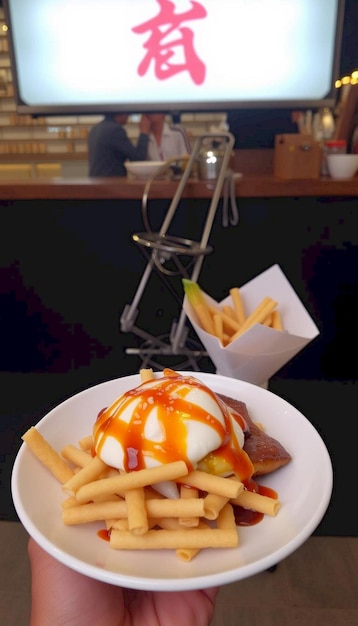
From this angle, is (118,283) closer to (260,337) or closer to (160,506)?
(260,337)

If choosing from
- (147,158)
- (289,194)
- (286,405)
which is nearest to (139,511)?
(286,405)

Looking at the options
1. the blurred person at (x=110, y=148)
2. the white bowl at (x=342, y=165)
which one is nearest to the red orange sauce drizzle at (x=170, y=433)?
the white bowl at (x=342, y=165)

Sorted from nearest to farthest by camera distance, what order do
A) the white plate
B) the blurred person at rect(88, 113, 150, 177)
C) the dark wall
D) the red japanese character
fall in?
the white plate
the red japanese character
the dark wall
the blurred person at rect(88, 113, 150, 177)

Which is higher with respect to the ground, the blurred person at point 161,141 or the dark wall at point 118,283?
the blurred person at point 161,141

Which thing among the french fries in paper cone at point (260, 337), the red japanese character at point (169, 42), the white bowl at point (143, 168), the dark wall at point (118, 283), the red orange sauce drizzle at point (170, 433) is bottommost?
the dark wall at point (118, 283)

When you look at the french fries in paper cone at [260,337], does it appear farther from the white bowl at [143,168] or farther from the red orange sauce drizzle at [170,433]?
the white bowl at [143,168]

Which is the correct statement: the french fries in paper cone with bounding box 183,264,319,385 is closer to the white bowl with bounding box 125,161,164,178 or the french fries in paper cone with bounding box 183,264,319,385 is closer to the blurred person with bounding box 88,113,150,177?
the white bowl with bounding box 125,161,164,178

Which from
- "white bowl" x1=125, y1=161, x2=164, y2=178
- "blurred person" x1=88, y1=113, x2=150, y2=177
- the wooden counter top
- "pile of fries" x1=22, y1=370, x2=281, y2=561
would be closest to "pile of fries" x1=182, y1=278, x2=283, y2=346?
"pile of fries" x1=22, y1=370, x2=281, y2=561

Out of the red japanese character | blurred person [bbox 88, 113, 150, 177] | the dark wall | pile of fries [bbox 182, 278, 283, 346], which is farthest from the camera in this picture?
blurred person [bbox 88, 113, 150, 177]
